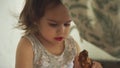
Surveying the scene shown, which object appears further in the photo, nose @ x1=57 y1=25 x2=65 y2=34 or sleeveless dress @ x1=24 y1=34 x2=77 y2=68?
sleeveless dress @ x1=24 y1=34 x2=77 y2=68

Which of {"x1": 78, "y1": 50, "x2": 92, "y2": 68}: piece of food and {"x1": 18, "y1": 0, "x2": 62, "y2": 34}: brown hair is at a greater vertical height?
{"x1": 18, "y1": 0, "x2": 62, "y2": 34}: brown hair

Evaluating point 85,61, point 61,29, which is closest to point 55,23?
point 61,29

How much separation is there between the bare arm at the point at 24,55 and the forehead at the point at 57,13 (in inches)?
6.3

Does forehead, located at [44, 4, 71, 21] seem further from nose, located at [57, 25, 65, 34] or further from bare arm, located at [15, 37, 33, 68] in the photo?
bare arm, located at [15, 37, 33, 68]

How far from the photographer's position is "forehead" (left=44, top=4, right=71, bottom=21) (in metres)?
0.61

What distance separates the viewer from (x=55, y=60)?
83 centimetres

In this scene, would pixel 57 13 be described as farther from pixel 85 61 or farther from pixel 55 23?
pixel 85 61

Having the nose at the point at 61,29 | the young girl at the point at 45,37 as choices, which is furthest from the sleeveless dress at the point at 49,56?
the nose at the point at 61,29

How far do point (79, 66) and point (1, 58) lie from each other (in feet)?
2.12

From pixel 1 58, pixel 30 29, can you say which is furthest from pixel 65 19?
pixel 1 58

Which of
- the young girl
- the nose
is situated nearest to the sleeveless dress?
the young girl

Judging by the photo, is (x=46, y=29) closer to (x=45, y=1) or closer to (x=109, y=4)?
(x=45, y=1)

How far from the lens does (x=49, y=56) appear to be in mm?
820

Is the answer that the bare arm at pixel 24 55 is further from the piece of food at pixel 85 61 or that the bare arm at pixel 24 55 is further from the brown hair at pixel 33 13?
the piece of food at pixel 85 61
